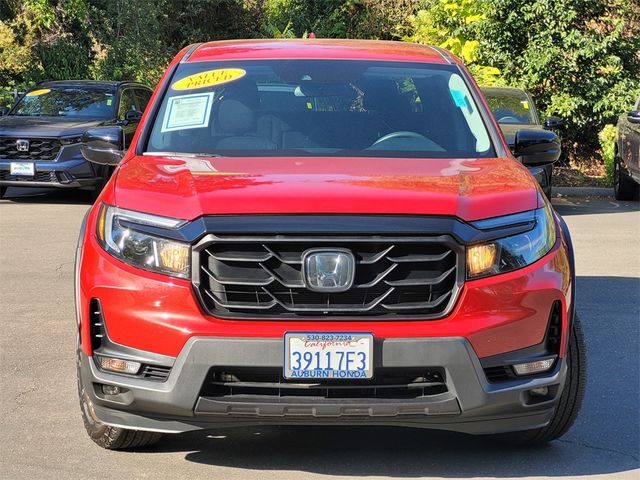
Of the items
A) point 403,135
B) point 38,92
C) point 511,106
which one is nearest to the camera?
point 403,135

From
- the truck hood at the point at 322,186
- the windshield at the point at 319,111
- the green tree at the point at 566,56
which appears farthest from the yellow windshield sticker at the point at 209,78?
the green tree at the point at 566,56

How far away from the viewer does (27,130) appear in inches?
627

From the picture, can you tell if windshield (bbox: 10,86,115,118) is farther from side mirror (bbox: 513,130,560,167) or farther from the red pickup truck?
the red pickup truck

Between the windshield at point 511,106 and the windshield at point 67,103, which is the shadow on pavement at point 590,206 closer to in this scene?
the windshield at point 511,106

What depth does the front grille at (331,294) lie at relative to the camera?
15.1ft

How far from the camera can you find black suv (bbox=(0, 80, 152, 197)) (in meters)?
15.7

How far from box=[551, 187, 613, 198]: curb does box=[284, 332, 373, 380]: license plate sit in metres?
14.2

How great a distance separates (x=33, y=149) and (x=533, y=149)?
10.7 meters

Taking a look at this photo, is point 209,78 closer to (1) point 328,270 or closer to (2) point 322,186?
(2) point 322,186

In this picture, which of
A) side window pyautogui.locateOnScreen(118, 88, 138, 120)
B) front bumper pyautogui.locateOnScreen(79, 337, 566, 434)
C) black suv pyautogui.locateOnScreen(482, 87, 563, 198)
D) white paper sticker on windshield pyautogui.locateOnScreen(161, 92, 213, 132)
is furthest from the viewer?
side window pyautogui.locateOnScreen(118, 88, 138, 120)

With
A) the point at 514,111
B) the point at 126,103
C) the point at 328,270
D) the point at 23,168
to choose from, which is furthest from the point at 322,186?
the point at 126,103

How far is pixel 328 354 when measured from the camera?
14.8ft

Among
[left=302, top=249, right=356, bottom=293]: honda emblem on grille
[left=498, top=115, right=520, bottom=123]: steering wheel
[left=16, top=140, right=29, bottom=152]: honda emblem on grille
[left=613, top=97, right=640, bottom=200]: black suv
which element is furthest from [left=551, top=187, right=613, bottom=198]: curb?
[left=302, top=249, right=356, bottom=293]: honda emblem on grille

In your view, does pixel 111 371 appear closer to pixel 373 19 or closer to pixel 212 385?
pixel 212 385
